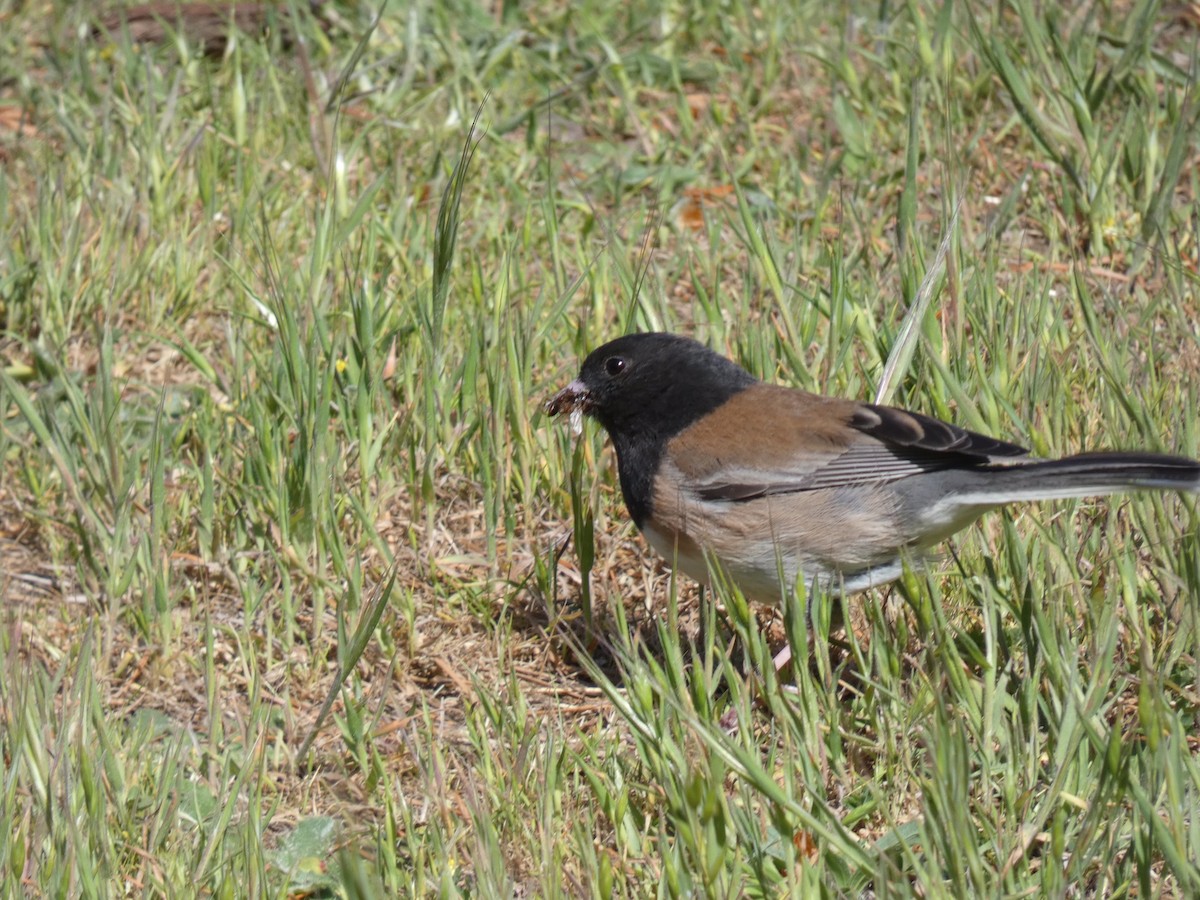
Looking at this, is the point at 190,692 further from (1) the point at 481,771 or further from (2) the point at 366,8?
(2) the point at 366,8

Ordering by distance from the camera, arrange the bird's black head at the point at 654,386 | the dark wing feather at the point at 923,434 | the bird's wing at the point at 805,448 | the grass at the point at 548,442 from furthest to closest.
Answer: the bird's black head at the point at 654,386
the bird's wing at the point at 805,448
the dark wing feather at the point at 923,434
the grass at the point at 548,442

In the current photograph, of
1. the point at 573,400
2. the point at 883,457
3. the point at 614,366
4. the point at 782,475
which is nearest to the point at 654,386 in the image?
the point at 614,366

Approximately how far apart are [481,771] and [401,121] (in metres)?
2.99

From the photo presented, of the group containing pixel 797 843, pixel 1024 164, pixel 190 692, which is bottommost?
pixel 190 692

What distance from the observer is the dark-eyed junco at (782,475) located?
3.17 meters

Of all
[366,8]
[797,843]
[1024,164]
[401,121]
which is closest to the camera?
[797,843]

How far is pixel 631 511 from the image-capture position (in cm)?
343

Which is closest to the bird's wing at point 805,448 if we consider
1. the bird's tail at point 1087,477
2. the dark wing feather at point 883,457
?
the dark wing feather at point 883,457

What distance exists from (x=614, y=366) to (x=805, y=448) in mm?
494

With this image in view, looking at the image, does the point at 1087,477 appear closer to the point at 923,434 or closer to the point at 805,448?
the point at 923,434

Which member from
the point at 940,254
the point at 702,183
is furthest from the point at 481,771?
the point at 702,183

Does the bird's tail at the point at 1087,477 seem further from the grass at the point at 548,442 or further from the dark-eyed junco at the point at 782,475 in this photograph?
the grass at the point at 548,442

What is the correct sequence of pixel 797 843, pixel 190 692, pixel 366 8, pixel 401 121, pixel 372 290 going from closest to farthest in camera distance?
pixel 797 843 → pixel 190 692 → pixel 372 290 → pixel 401 121 → pixel 366 8

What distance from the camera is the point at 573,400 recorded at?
12.0 ft
